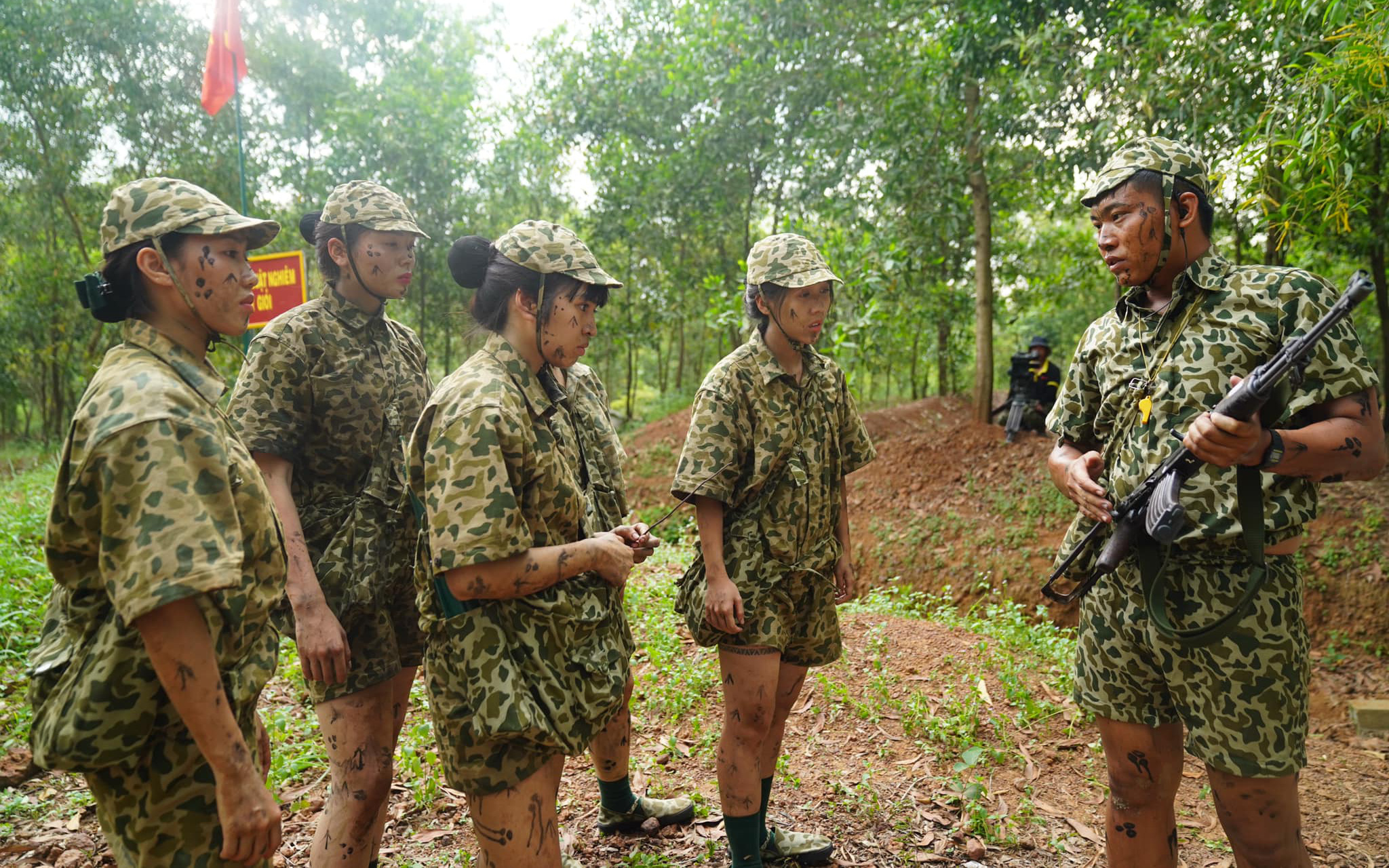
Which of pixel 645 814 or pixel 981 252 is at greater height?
pixel 981 252

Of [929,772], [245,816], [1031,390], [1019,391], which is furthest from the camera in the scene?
[1019,391]

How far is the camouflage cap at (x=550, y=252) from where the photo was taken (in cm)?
219

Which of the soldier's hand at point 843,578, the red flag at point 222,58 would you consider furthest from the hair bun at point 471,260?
the red flag at point 222,58

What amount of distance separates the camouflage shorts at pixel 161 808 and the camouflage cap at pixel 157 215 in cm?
108

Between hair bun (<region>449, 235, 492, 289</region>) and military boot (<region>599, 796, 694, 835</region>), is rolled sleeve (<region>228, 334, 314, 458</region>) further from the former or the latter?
military boot (<region>599, 796, 694, 835</region>)

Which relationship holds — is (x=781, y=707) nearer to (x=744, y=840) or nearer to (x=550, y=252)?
(x=744, y=840)

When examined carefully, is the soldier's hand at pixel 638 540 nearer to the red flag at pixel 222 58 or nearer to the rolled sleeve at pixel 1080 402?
the rolled sleeve at pixel 1080 402

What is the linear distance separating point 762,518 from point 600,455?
0.63 meters

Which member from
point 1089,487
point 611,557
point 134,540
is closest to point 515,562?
point 611,557

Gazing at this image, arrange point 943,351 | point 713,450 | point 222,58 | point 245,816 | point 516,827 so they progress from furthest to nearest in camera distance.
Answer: point 943,351 → point 222,58 → point 713,450 → point 516,827 → point 245,816

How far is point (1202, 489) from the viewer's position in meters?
2.17

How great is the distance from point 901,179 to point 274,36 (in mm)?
14211

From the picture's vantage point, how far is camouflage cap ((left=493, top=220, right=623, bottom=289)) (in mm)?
2193

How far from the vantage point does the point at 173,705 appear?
1632mm
